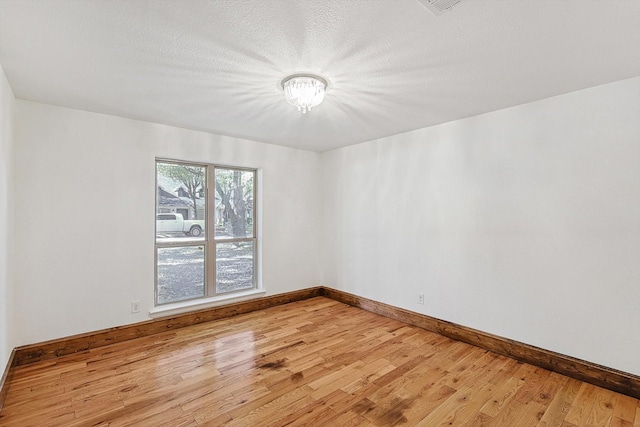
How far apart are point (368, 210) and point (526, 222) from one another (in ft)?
6.44

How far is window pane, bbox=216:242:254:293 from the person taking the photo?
4074mm

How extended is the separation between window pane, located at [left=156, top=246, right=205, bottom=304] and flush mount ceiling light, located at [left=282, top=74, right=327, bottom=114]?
2.53 m

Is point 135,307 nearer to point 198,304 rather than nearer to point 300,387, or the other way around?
point 198,304

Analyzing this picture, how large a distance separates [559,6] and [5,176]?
3824 millimetres

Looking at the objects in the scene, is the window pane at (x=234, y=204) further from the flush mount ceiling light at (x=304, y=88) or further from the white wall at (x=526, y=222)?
the flush mount ceiling light at (x=304, y=88)

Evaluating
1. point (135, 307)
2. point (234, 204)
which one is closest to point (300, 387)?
point (135, 307)

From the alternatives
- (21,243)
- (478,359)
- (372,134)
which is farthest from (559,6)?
(21,243)

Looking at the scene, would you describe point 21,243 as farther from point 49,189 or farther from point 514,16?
point 514,16

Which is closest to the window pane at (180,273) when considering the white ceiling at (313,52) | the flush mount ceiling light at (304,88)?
the white ceiling at (313,52)

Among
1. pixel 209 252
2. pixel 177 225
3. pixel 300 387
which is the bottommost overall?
pixel 300 387

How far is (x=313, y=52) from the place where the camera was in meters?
1.90

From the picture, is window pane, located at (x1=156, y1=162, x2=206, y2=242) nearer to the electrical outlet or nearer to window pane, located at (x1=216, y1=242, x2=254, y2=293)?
window pane, located at (x1=216, y1=242, x2=254, y2=293)

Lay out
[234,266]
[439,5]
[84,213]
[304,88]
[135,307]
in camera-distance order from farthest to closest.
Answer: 1. [234,266]
2. [135,307]
3. [84,213]
4. [304,88]
5. [439,5]

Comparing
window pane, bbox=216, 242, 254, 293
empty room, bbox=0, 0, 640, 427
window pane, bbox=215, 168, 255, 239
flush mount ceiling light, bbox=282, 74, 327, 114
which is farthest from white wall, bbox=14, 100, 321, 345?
flush mount ceiling light, bbox=282, 74, 327, 114
